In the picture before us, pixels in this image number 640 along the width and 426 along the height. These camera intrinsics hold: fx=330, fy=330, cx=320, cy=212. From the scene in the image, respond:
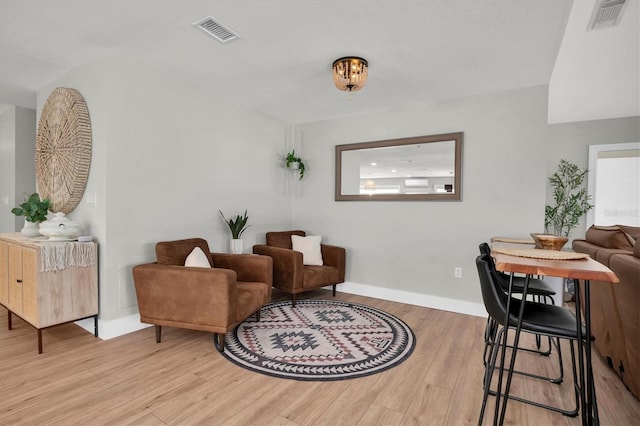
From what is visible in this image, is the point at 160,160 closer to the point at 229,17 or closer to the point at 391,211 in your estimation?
the point at 229,17

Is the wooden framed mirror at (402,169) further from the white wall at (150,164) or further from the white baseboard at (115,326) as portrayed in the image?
the white baseboard at (115,326)

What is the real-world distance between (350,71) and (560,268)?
6.64 feet

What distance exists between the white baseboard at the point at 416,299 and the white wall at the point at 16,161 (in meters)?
4.05

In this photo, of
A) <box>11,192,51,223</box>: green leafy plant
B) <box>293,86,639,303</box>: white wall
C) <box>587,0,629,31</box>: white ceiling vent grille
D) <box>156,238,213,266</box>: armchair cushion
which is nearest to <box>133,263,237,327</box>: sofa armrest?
<box>156,238,213,266</box>: armchair cushion

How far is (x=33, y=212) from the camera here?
9.24 ft

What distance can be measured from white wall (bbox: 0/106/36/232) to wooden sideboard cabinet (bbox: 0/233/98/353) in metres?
1.61

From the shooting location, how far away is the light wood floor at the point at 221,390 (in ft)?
5.51

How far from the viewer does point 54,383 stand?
1.98m

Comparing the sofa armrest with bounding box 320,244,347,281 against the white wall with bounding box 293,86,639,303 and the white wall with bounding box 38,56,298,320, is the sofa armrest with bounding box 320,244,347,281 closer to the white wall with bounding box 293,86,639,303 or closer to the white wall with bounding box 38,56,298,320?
the white wall with bounding box 293,86,639,303

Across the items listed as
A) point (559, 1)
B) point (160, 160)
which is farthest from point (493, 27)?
point (160, 160)

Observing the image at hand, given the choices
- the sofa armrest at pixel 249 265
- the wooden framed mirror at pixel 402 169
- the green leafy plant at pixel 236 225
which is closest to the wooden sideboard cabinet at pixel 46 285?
the sofa armrest at pixel 249 265

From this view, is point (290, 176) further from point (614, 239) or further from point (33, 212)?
point (614, 239)

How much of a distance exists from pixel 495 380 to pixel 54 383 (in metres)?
2.70

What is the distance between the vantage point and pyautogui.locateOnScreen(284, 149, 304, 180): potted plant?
4422 mm
